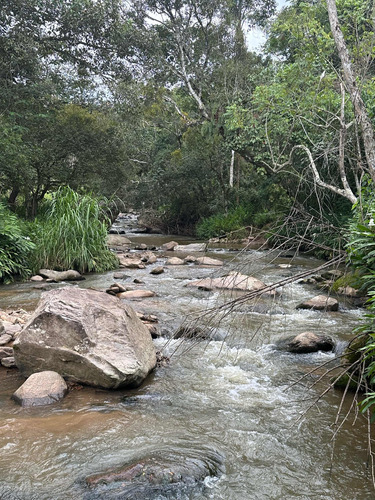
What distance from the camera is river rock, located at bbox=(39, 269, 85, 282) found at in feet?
27.9

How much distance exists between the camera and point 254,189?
1983 centimetres

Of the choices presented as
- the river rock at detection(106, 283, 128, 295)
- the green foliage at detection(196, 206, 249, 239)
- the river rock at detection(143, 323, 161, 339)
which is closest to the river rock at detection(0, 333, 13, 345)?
the river rock at detection(143, 323, 161, 339)

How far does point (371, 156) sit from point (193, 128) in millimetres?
17019

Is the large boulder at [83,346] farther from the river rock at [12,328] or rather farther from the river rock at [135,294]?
the river rock at [135,294]

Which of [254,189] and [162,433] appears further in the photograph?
[254,189]

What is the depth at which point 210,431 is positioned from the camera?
301 centimetres

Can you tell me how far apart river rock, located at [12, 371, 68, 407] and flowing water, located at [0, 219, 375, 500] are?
0.29ft

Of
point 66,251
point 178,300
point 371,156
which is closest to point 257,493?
point 371,156

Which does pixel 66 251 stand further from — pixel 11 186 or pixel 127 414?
pixel 127 414

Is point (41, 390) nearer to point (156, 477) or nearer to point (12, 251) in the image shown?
point (156, 477)

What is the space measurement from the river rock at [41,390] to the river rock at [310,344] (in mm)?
2637

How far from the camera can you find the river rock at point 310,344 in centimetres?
472

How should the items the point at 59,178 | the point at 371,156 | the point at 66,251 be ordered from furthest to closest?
the point at 59,178
the point at 66,251
the point at 371,156

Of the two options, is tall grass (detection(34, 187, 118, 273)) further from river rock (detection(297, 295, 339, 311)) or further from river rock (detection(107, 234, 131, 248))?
river rock (detection(107, 234, 131, 248))
